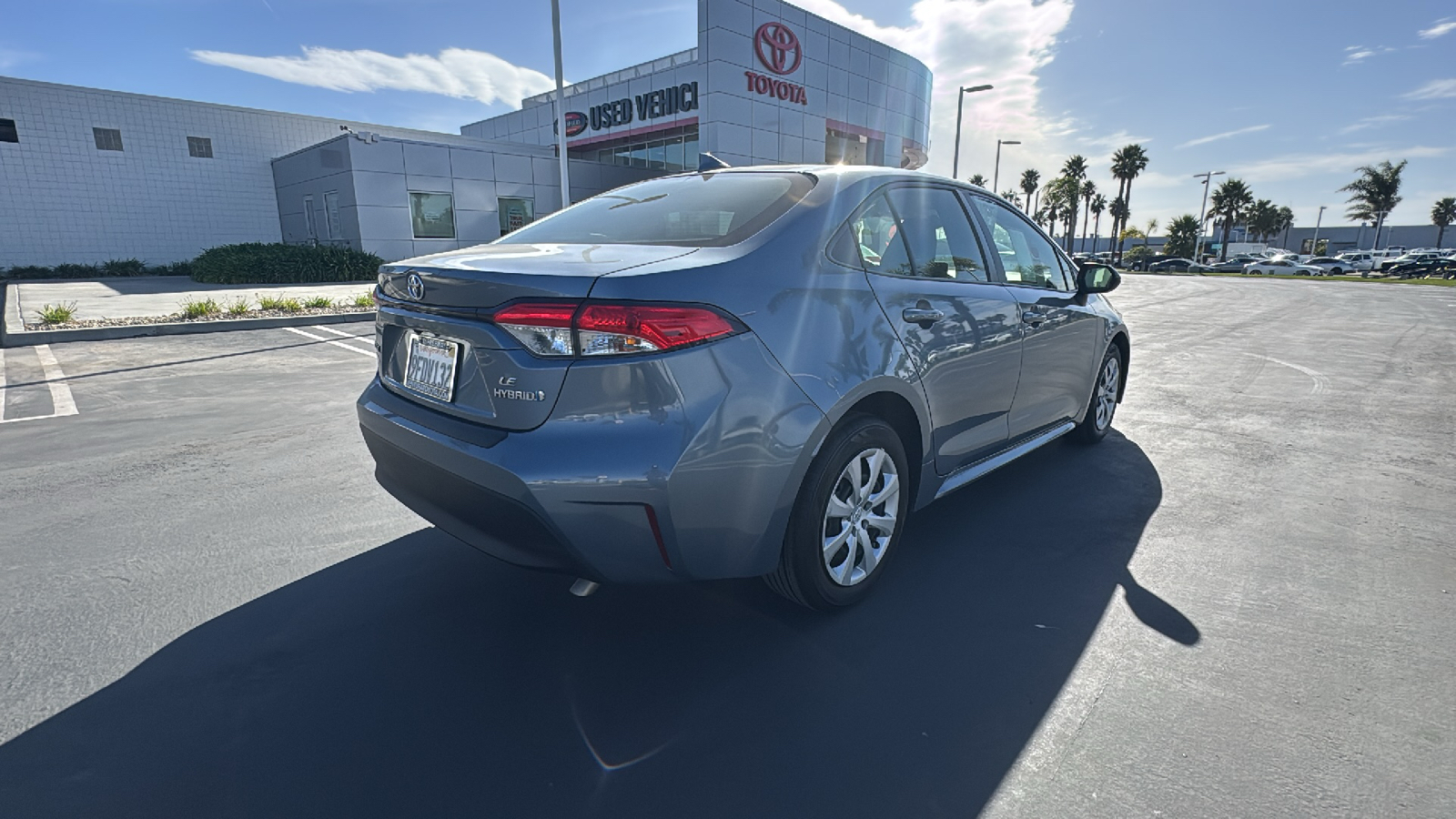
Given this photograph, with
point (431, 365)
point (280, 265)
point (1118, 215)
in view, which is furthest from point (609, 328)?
point (1118, 215)

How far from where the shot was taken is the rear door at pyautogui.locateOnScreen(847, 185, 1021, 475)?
273 centimetres

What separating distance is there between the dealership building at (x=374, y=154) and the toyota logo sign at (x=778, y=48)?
53mm

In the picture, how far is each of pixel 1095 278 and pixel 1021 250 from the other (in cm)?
70

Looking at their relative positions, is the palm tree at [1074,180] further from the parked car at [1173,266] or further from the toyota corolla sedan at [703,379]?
the toyota corolla sedan at [703,379]

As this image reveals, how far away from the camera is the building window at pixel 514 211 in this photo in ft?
81.7

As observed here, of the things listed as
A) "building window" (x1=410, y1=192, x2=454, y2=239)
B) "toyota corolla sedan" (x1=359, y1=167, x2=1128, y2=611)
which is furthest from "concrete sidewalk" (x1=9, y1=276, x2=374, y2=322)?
"toyota corolla sedan" (x1=359, y1=167, x2=1128, y2=611)

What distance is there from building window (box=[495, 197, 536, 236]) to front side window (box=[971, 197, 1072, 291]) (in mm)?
23086

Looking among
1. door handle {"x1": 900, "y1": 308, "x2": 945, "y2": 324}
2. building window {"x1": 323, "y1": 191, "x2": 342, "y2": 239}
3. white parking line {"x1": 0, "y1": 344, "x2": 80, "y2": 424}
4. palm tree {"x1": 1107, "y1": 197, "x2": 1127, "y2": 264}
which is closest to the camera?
door handle {"x1": 900, "y1": 308, "x2": 945, "y2": 324}

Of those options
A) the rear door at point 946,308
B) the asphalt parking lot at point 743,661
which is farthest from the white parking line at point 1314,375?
the rear door at point 946,308

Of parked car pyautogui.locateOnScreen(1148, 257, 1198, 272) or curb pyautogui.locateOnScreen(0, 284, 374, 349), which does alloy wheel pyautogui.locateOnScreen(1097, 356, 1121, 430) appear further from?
parked car pyautogui.locateOnScreen(1148, 257, 1198, 272)

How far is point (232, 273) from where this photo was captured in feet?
61.7

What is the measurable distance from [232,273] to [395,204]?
207 inches

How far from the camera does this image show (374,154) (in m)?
21.7

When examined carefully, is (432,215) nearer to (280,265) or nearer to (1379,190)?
(280,265)
